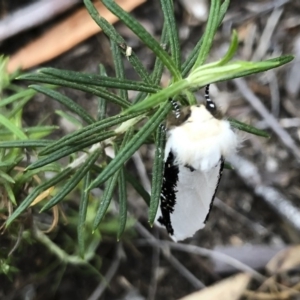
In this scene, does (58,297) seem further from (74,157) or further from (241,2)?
(241,2)

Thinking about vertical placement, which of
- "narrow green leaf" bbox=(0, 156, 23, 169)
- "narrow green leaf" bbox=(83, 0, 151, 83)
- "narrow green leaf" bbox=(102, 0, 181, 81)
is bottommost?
"narrow green leaf" bbox=(0, 156, 23, 169)

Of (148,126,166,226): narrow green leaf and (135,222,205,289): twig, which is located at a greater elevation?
(135,222,205,289): twig

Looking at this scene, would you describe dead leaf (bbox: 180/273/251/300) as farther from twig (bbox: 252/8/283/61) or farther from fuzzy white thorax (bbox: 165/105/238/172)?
fuzzy white thorax (bbox: 165/105/238/172)

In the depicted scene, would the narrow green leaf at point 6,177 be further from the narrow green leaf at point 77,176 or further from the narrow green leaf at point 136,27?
the narrow green leaf at point 136,27

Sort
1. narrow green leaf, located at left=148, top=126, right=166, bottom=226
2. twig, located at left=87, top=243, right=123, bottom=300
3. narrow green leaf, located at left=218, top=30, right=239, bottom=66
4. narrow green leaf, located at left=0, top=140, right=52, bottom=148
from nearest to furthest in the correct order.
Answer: narrow green leaf, located at left=218, top=30, right=239, bottom=66
narrow green leaf, located at left=148, top=126, right=166, bottom=226
narrow green leaf, located at left=0, top=140, right=52, bottom=148
twig, located at left=87, top=243, right=123, bottom=300

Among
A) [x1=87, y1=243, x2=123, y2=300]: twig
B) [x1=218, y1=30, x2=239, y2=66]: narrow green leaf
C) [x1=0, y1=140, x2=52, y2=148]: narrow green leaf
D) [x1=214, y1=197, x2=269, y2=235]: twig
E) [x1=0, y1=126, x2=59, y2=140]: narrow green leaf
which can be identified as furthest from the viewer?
[x1=214, y1=197, x2=269, y2=235]: twig

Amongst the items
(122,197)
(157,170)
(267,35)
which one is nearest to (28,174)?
(122,197)

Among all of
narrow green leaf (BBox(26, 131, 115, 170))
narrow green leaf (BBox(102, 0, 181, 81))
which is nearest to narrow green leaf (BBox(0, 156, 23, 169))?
narrow green leaf (BBox(26, 131, 115, 170))

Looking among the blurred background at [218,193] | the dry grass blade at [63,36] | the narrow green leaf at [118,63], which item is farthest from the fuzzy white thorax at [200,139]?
the dry grass blade at [63,36]
